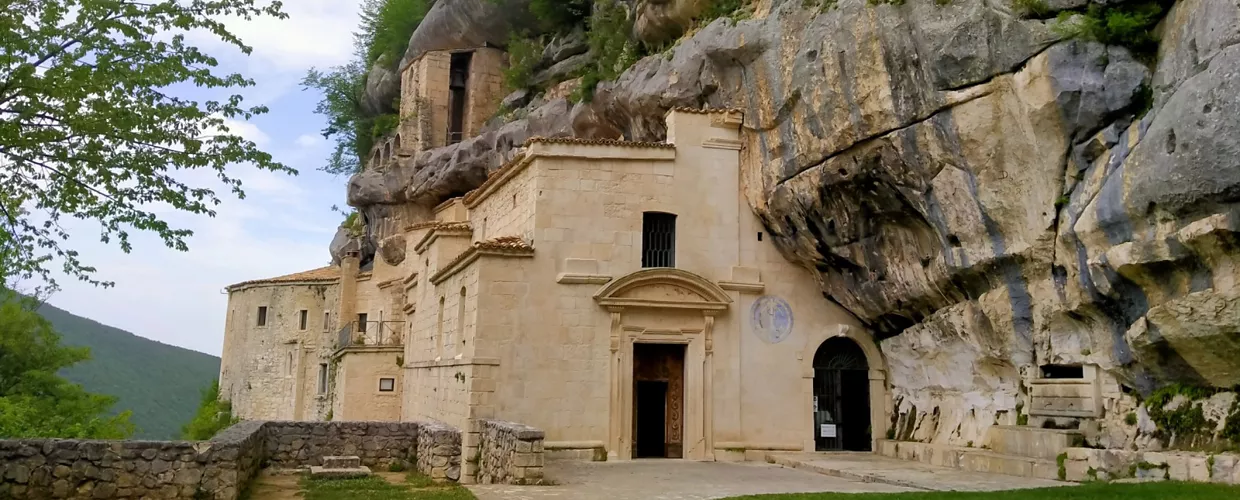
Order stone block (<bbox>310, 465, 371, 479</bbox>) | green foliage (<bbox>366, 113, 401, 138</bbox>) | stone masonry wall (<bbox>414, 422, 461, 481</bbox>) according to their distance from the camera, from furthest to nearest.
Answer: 1. green foliage (<bbox>366, 113, 401, 138</bbox>)
2. stone masonry wall (<bbox>414, 422, 461, 481</bbox>)
3. stone block (<bbox>310, 465, 371, 479</bbox>)

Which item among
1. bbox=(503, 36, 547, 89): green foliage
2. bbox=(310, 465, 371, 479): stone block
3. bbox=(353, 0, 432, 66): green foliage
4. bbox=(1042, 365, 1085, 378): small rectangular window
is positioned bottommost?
bbox=(310, 465, 371, 479): stone block

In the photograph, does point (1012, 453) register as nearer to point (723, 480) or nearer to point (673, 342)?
point (723, 480)

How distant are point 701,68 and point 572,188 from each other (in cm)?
391

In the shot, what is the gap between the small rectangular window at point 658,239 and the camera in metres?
19.3

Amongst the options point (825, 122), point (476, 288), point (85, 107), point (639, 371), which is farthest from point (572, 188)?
point (85, 107)

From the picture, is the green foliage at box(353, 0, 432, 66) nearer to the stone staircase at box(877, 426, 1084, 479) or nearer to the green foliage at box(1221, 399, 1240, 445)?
the stone staircase at box(877, 426, 1084, 479)

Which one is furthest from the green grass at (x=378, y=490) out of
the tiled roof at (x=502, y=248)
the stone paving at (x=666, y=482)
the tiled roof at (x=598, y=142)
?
the tiled roof at (x=598, y=142)

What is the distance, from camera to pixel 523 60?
31.2 meters

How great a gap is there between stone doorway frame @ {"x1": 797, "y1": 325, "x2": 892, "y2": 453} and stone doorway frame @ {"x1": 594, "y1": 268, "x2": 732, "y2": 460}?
2.27m

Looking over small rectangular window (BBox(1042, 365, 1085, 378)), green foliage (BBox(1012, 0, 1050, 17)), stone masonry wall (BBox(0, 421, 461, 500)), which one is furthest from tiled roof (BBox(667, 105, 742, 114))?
stone masonry wall (BBox(0, 421, 461, 500))

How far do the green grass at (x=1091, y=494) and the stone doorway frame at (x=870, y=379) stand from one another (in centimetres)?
786

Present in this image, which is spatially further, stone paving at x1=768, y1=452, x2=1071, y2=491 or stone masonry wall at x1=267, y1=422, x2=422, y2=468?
stone masonry wall at x1=267, y1=422, x2=422, y2=468

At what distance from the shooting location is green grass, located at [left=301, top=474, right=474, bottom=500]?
11945 millimetres

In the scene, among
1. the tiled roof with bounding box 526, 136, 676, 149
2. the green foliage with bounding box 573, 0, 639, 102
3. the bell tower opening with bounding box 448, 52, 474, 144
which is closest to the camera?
the tiled roof with bounding box 526, 136, 676, 149
